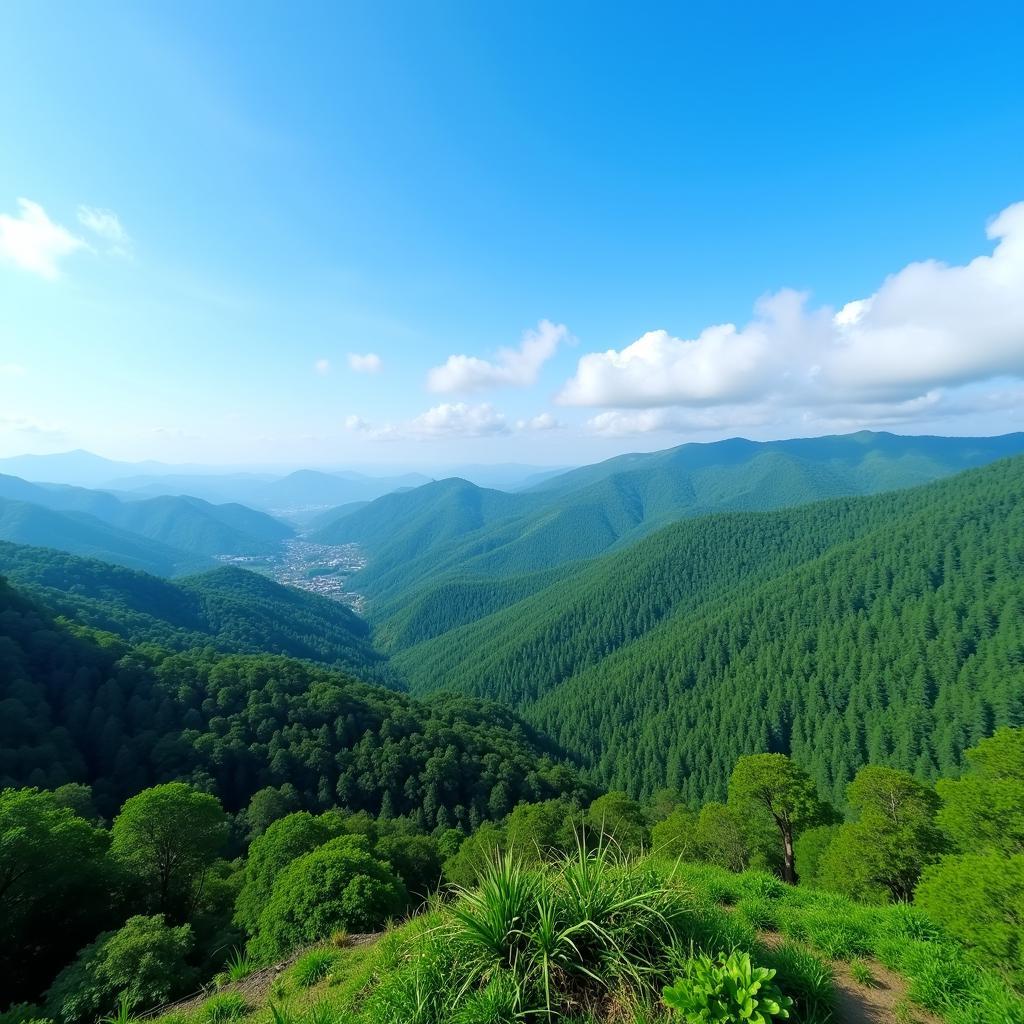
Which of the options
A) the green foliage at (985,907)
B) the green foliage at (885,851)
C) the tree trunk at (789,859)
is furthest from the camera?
the tree trunk at (789,859)

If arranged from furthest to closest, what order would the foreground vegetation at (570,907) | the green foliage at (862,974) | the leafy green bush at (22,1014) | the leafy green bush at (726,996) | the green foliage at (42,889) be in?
the green foliage at (42,889) < the leafy green bush at (22,1014) < the green foliage at (862,974) < the foreground vegetation at (570,907) < the leafy green bush at (726,996)

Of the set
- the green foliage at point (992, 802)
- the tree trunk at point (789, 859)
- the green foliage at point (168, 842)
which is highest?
the green foliage at point (992, 802)

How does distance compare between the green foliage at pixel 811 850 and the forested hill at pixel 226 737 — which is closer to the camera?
the green foliage at pixel 811 850

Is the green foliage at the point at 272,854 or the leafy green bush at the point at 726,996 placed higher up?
the leafy green bush at the point at 726,996

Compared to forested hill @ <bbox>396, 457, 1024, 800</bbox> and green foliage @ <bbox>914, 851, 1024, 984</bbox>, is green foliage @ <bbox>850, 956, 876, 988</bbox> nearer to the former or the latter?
green foliage @ <bbox>914, 851, 1024, 984</bbox>

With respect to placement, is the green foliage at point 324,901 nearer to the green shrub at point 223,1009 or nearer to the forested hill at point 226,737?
the green shrub at point 223,1009

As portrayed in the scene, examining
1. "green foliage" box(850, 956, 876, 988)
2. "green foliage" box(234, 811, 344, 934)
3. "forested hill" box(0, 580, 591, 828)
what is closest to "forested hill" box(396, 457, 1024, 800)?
"forested hill" box(0, 580, 591, 828)

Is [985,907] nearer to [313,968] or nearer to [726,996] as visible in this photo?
[726,996]

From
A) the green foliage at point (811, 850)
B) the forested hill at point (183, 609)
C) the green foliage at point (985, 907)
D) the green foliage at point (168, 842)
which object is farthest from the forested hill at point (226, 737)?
the green foliage at point (985, 907)
